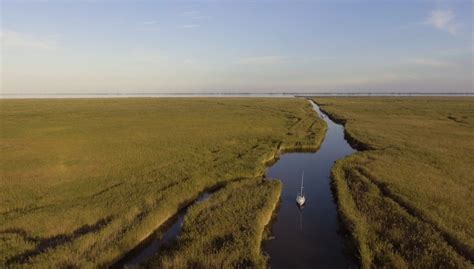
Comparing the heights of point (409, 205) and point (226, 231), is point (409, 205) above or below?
above

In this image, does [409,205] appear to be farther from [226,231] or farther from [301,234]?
[226,231]

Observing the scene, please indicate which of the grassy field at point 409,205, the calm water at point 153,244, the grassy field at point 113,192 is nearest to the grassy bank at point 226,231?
the grassy field at point 113,192

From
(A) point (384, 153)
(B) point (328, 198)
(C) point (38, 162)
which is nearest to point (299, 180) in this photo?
(B) point (328, 198)

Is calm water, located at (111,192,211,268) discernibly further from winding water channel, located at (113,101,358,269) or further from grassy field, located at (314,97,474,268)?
grassy field, located at (314,97,474,268)

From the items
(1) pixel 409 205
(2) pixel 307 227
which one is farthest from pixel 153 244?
(1) pixel 409 205

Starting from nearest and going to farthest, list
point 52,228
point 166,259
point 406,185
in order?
point 166,259
point 52,228
point 406,185

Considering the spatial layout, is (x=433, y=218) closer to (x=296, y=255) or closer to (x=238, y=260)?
(x=296, y=255)

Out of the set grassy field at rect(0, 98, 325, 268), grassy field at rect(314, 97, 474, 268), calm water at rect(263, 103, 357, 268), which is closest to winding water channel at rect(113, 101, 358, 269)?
calm water at rect(263, 103, 357, 268)

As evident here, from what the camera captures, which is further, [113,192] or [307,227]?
[113,192]
